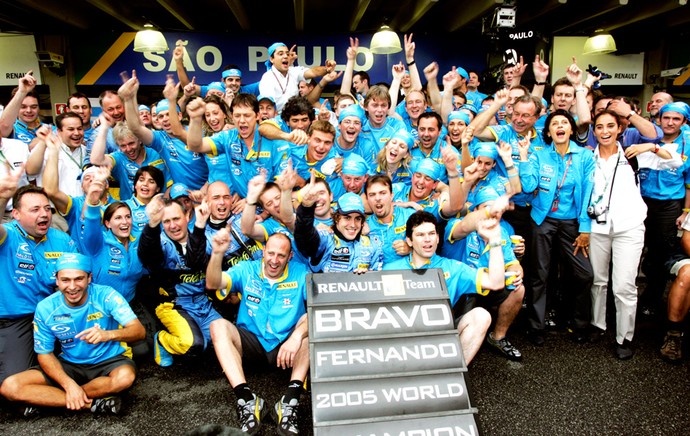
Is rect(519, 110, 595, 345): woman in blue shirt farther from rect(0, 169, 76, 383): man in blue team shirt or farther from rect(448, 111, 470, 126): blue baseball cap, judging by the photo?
rect(0, 169, 76, 383): man in blue team shirt

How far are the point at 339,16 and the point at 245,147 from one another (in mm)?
6254

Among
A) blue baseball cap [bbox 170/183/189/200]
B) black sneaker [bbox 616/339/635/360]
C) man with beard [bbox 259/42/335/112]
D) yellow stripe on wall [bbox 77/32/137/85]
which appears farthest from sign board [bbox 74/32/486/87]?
black sneaker [bbox 616/339/635/360]

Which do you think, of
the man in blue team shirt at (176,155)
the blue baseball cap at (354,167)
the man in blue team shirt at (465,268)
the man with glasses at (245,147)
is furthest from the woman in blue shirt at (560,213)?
the man in blue team shirt at (176,155)

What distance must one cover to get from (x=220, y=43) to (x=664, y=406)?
9208mm

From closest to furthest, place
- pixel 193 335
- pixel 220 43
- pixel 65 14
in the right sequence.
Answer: pixel 193 335 < pixel 65 14 < pixel 220 43

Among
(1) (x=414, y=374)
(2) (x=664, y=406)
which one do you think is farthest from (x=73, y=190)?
(2) (x=664, y=406)

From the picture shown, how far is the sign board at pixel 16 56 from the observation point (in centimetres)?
1024

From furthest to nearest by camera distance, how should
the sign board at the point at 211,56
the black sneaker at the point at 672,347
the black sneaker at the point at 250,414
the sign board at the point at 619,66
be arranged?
the sign board at the point at 619,66
the sign board at the point at 211,56
the black sneaker at the point at 672,347
the black sneaker at the point at 250,414

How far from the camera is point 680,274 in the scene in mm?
4395

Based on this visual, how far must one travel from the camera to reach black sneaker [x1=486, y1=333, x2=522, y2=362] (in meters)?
4.36

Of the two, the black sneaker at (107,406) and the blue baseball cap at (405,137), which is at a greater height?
the blue baseball cap at (405,137)

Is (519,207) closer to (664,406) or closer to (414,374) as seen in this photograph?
(664,406)

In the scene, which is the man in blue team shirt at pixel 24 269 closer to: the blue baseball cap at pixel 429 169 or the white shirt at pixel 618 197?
the blue baseball cap at pixel 429 169

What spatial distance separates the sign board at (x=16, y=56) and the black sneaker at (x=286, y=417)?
988cm
